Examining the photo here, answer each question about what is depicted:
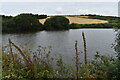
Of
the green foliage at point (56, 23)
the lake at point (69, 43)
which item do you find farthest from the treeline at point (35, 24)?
the lake at point (69, 43)

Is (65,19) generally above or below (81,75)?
above

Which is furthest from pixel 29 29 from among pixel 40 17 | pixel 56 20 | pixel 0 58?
pixel 0 58

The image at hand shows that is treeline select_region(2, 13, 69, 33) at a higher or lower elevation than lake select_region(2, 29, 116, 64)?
higher

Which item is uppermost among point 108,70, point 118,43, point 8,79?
point 118,43

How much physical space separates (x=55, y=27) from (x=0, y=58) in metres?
11.3

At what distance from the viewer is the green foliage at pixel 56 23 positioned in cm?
1335

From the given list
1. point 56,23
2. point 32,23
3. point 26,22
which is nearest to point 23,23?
point 26,22

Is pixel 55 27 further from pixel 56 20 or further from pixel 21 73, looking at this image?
pixel 21 73

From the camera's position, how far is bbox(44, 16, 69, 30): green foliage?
13.4 meters

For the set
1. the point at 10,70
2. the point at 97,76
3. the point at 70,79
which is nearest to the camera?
the point at 97,76

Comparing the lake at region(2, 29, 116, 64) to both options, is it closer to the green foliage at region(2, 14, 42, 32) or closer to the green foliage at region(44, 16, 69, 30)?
the green foliage at region(44, 16, 69, 30)

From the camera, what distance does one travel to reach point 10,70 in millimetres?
2941

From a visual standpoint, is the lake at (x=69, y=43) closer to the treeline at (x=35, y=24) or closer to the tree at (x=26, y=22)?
the treeline at (x=35, y=24)

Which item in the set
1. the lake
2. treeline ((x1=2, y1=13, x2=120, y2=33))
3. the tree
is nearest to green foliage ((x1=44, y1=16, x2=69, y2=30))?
treeline ((x1=2, y1=13, x2=120, y2=33))
